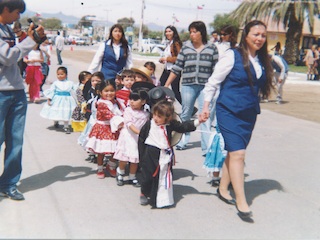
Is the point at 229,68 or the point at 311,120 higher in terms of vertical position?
the point at 229,68

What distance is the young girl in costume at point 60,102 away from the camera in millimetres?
7539

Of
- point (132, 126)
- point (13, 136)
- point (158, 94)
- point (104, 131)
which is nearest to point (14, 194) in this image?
point (13, 136)

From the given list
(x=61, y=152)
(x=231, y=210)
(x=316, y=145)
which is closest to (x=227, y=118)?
(x=231, y=210)

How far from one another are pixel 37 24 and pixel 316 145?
552cm

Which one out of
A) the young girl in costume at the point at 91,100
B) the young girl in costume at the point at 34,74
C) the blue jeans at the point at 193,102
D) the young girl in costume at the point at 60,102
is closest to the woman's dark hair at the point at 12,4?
the young girl in costume at the point at 91,100

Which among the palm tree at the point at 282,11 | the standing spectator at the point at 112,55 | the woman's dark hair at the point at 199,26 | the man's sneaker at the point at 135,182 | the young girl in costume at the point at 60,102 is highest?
the palm tree at the point at 282,11

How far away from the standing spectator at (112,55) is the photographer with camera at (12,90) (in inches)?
78.5

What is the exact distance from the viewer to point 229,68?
13.5ft

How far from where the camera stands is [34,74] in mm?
10477

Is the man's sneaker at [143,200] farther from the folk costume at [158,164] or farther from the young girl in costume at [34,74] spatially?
the young girl in costume at [34,74]

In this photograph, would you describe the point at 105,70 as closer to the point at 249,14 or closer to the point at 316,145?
the point at 316,145

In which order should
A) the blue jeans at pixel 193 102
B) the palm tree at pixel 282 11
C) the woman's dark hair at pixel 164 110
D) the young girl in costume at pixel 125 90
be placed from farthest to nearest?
1. the palm tree at pixel 282 11
2. the blue jeans at pixel 193 102
3. the young girl in costume at pixel 125 90
4. the woman's dark hair at pixel 164 110

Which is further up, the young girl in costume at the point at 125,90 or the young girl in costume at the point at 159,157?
the young girl in costume at the point at 125,90

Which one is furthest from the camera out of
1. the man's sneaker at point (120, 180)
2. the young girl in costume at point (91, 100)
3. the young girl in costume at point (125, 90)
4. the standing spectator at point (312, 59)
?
the standing spectator at point (312, 59)
